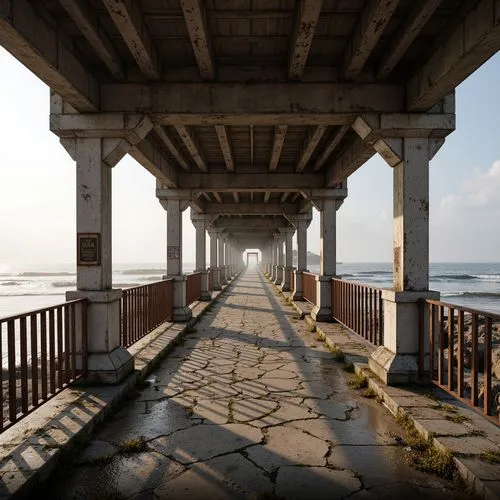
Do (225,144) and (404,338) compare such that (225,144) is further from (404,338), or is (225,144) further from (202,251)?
(202,251)

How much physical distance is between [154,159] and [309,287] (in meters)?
6.76

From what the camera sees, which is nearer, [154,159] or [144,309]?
[144,309]

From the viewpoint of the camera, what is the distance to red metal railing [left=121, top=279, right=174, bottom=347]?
5914 mm

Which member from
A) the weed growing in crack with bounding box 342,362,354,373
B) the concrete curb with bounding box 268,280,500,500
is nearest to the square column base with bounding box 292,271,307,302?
the weed growing in crack with bounding box 342,362,354,373

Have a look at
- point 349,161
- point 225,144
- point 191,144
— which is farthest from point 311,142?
point 191,144

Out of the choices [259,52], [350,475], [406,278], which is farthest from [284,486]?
[259,52]

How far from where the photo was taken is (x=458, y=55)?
3.65m

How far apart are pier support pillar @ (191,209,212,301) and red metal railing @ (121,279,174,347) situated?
4.74m

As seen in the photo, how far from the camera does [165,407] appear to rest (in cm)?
429

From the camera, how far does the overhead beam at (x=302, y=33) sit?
3422 millimetres

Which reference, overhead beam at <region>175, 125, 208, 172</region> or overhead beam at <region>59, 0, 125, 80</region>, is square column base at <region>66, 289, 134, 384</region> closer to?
overhead beam at <region>59, 0, 125, 80</region>

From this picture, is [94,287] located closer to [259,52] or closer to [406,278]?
[259,52]

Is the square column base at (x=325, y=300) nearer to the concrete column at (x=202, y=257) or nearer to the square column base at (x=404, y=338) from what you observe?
the square column base at (x=404, y=338)

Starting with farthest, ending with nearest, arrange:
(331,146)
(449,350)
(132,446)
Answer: (331,146), (449,350), (132,446)
